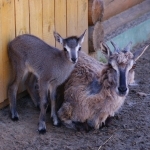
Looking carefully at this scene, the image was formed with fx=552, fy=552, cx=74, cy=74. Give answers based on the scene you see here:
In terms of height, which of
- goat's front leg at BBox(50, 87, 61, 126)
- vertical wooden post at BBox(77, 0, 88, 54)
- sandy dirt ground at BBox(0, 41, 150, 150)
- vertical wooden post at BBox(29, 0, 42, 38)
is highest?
vertical wooden post at BBox(29, 0, 42, 38)

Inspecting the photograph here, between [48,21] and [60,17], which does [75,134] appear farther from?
[60,17]

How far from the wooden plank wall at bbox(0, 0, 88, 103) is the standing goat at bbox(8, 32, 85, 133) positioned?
0.35 feet

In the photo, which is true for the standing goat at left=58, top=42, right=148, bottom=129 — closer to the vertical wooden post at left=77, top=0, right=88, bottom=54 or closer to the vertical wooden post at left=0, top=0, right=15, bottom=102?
the vertical wooden post at left=0, top=0, right=15, bottom=102

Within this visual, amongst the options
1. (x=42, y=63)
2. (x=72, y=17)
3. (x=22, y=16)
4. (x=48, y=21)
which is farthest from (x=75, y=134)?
(x=72, y=17)

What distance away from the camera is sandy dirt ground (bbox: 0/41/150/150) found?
5770 millimetres

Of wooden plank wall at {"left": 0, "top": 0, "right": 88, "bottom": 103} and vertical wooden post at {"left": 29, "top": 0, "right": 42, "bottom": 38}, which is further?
vertical wooden post at {"left": 29, "top": 0, "right": 42, "bottom": 38}

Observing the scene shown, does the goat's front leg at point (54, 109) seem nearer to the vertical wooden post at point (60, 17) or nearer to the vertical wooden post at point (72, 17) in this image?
the vertical wooden post at point (60, 17)

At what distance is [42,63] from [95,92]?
67cm

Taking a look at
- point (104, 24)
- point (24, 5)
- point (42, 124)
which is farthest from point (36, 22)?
point (104, 24)

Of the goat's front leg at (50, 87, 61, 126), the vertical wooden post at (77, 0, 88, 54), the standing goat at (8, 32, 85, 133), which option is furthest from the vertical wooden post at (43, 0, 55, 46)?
the goat's front leg at (50, 87, 61, 126)

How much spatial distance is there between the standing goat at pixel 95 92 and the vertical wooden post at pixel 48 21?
862 millimetres

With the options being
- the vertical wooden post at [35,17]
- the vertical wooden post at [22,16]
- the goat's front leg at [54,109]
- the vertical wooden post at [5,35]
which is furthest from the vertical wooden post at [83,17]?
the goat's front leg at [54,109]

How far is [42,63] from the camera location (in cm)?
616

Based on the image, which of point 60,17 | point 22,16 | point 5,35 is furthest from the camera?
point 60,17
